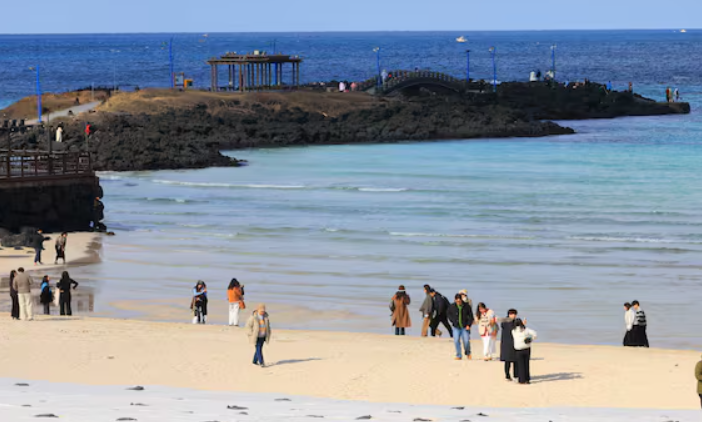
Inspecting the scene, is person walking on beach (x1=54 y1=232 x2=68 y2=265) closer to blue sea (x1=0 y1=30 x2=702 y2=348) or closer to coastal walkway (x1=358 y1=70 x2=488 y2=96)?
blue sea (x1=0 y1=30 x2=702 y2=348)

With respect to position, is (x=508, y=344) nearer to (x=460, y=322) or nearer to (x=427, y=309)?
(x=460, y=322)

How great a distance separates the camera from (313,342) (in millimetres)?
22203

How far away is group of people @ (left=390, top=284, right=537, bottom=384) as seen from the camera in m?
18.6

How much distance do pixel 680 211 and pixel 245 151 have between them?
97.4ft

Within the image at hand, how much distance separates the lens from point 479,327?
20.3m

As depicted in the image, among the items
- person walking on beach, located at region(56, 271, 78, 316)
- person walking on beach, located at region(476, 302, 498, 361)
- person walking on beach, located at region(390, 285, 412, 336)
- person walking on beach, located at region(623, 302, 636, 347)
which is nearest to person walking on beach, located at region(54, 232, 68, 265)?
person walking on beach, located at region(56, 271, 78, 316)

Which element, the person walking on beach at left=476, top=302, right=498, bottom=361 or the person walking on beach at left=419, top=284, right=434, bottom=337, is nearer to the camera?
the person walking on beach at left=476, top=302, right=498, bottom=361

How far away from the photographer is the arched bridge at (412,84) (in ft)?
276

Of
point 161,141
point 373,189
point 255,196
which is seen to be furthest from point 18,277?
point 161,141

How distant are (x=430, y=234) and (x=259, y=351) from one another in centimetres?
1881

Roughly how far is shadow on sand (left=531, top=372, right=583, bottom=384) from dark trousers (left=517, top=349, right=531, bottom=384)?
0.80 ft

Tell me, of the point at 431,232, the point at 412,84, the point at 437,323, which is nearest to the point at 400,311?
the point at 437,323

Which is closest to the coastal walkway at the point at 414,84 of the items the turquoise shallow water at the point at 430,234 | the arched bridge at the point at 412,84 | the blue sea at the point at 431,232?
the arched bridge at the point at 412,84

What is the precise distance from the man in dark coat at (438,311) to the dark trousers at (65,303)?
7386 millimetres
